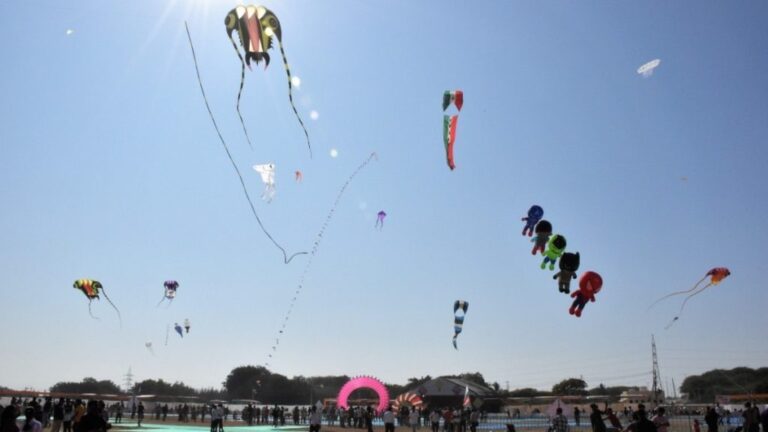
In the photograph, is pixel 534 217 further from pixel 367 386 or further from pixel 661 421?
pixel 367 386

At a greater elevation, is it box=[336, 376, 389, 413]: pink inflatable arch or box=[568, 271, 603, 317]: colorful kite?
box=[568, 271, 603, 317]: colorful kite

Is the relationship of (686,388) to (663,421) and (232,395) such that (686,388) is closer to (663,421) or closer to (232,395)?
(232,395)

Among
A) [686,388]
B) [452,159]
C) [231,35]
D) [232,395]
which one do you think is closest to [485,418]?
[452,159]

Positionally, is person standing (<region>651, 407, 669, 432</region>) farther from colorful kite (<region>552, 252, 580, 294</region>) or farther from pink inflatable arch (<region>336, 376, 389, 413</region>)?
pink inflatable arch (<region>336, 376, 389, 413</region>)

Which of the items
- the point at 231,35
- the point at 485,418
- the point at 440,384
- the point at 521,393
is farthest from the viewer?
the point at 521,393

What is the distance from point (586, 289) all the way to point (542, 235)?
246cm

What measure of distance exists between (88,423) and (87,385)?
104 metres

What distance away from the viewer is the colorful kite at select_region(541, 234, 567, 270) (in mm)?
23047

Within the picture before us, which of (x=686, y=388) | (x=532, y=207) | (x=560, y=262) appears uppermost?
(x=532, y=207)

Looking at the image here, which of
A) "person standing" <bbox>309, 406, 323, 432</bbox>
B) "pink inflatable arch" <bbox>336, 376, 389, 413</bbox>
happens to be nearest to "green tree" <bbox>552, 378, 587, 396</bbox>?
"pink inflatable arch" <bbox>336, 376, 389, 413</bbox>

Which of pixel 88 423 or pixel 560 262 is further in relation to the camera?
pixel 560 262

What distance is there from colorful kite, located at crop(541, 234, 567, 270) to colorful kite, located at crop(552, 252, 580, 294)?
586mm

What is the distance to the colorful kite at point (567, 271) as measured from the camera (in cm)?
2238

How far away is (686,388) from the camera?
343 feet
